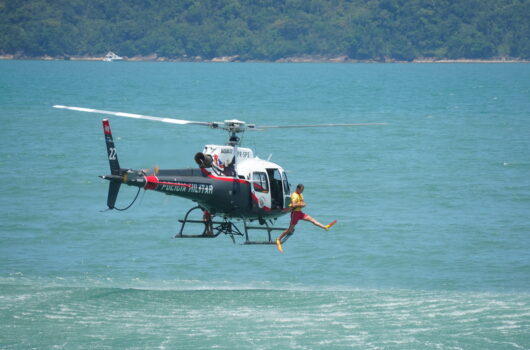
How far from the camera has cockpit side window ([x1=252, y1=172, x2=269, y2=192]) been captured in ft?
98.2

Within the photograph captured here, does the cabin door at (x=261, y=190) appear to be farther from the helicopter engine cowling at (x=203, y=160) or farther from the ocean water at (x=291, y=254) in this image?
the ocean water at (x=291, y=254)

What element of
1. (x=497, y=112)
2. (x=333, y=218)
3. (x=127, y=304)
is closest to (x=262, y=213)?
(x=127, y=304)

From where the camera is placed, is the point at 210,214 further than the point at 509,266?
No

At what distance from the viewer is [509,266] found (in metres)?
Result: 41.4

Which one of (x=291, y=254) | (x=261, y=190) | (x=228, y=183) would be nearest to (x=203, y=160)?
(x=228, y=183)

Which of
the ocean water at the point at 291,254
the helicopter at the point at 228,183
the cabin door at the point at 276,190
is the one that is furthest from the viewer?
the cabin door at the point at 276,190

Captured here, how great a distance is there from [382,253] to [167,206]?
48.8 ft

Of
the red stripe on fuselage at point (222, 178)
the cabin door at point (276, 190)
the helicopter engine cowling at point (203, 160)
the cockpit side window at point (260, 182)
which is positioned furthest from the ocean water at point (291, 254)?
the cabin door at point (276, 190)

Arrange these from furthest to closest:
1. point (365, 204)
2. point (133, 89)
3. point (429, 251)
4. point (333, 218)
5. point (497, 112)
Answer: point (133, 89), point (497, 112), point (365, 204), point (333, 218), point (429, 251)

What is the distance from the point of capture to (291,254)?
43.2 metres

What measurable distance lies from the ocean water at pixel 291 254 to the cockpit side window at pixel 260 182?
6.88 feet

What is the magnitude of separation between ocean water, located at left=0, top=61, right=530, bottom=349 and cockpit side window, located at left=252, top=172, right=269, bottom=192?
6.88 ft

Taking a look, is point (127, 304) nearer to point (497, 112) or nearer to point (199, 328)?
point (199, 328)

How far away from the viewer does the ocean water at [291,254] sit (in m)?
29.6
